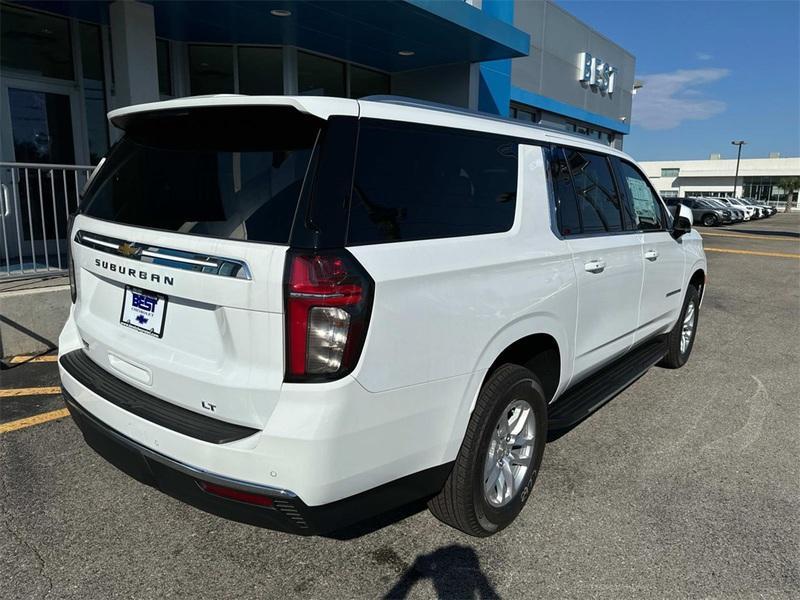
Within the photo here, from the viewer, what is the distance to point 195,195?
2.30 meters

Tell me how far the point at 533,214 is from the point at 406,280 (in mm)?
1083

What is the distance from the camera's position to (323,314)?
195 cm

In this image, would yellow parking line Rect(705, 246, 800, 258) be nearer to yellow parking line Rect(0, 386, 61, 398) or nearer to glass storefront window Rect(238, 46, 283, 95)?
glass storefront window Rect(238, 46, 283, 95)

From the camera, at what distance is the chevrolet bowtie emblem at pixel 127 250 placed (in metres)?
2.32

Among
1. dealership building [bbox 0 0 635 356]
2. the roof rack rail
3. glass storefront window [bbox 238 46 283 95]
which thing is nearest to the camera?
the roof rack rail

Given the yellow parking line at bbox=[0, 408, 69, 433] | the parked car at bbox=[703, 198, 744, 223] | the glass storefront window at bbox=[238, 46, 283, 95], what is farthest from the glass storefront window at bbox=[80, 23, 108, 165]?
the parked car at bbox=[703, 198, 744, 223]

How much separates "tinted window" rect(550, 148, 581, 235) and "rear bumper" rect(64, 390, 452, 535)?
1505 mm

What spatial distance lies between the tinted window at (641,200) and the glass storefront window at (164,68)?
8.14 m

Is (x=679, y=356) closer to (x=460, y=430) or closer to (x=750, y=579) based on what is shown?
(x=750, y=579)

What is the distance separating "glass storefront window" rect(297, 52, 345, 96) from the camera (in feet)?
35.9

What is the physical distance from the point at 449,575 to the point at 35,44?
31.2ft

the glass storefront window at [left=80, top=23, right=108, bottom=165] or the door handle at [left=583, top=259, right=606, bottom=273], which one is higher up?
the glass storefront window at [left=80, top=23, right=108, bottom=165]

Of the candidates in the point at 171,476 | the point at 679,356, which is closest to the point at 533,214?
the point at 171,476

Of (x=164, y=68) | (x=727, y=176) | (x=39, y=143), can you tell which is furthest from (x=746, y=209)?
(x=727, y=176)
